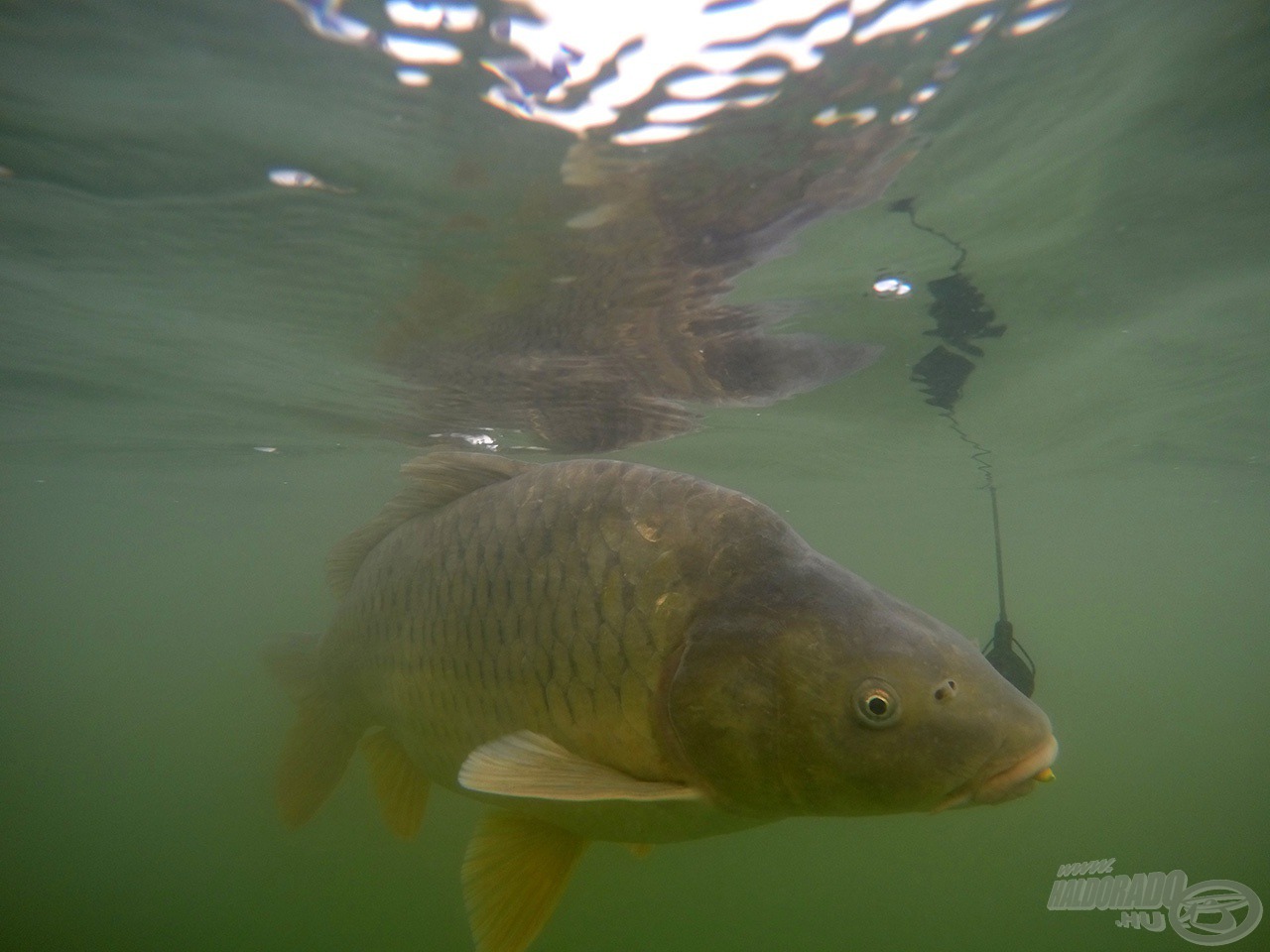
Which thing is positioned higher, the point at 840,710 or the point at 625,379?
the point at 625,379

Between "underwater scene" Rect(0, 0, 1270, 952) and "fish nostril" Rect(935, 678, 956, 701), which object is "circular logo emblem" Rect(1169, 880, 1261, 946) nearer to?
"underwater scene" Rect(0, 0, 1270, 952)

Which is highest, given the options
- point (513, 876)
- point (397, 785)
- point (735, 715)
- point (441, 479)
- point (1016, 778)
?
point (441, 479)

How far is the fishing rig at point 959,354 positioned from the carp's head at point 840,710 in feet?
12.7

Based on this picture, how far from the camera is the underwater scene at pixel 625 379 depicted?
9.23 feet

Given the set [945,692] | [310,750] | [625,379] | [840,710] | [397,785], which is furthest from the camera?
[625,379]

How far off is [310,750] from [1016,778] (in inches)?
193

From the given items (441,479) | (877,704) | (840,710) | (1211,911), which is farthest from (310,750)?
(1211,911)

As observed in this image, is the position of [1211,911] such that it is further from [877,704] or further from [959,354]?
[877,704]

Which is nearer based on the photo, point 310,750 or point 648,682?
point 648,682

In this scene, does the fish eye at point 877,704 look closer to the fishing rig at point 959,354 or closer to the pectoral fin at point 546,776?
the pectoral fin at point 546,776

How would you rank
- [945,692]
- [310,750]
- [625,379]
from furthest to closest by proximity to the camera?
[625,379] → [310,750] → [945,692]

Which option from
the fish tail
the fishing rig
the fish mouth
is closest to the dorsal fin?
the fish tail

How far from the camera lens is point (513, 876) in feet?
10.3

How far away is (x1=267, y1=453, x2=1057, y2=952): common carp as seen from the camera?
2.38 metres
